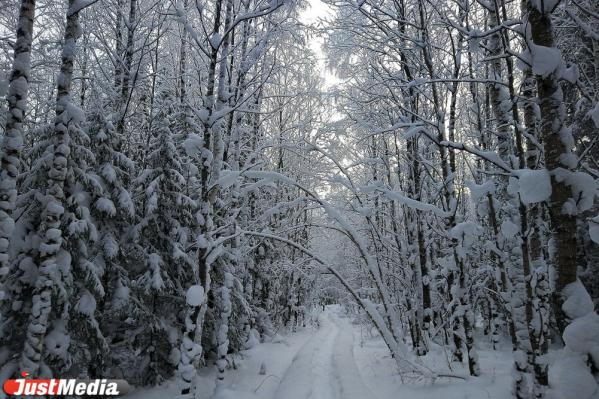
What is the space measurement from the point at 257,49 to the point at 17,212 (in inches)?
250

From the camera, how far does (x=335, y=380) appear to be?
9.63 meters

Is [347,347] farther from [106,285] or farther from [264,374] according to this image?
[106,285]

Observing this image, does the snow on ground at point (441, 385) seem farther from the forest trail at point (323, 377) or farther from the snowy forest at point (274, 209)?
the forest trail at point (323, 377)

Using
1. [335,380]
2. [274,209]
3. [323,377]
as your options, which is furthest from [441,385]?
[274,209]

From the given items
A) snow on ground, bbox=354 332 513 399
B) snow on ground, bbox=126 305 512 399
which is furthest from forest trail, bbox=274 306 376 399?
snow on ground, bbox=354 332 513 399

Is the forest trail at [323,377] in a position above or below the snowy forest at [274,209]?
below

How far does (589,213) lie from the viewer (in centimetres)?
1052

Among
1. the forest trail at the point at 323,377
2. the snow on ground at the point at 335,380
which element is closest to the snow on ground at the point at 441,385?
the snow on ground at the point at 335,380

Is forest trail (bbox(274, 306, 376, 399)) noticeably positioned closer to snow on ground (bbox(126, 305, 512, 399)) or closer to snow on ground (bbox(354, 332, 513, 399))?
snow on ground (bbox(126, 305, 512, 399))

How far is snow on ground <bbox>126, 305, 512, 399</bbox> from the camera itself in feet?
21.1

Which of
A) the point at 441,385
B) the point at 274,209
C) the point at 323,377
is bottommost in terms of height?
the point at 323,377

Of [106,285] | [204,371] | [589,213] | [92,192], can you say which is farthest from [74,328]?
[589,213]

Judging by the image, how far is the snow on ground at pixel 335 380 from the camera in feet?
21.1

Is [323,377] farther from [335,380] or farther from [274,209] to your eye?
[274,209]
